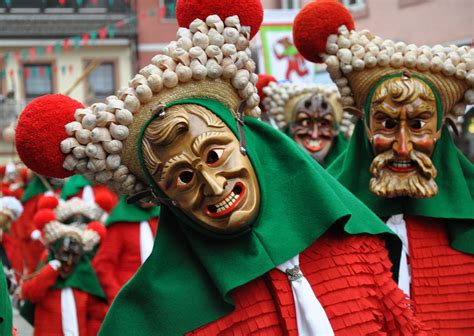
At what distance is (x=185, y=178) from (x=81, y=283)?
12.2 ft

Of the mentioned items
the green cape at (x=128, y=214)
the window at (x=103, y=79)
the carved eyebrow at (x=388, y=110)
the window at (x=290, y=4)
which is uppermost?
the carved eyebrow at (x=388, y=110)

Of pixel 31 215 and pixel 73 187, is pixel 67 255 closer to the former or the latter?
pixel 73 187

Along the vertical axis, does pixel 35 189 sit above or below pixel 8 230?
above

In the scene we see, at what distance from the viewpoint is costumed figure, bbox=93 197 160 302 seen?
7.56 meters

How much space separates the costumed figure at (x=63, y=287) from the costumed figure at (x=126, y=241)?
18cm

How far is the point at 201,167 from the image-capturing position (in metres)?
3.58

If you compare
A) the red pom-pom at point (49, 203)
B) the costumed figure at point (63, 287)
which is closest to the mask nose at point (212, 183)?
the costumed figure at point (63, 287)

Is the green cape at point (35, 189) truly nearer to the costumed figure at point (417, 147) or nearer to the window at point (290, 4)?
the costumed figure at point (417, 147)

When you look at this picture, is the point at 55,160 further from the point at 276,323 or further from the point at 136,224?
the point at 136,224

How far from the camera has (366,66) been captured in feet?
15.8

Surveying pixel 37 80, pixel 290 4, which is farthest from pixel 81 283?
pixel 37 80

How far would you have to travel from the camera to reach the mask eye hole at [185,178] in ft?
11.8

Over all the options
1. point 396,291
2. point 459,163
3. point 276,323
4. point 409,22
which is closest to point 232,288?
point 276,323

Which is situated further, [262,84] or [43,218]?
[262,84]
